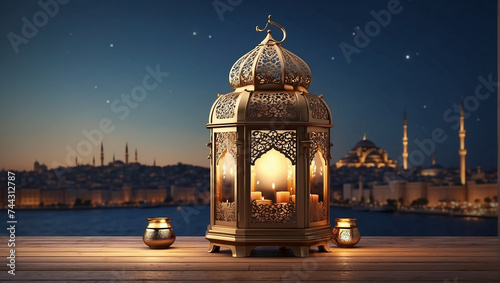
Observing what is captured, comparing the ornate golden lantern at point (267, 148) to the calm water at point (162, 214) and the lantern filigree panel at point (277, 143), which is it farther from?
the calm water at point (162, 214)

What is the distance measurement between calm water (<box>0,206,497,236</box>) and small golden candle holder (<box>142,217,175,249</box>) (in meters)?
4.52

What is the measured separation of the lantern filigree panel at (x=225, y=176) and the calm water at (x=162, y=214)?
15.4 ft

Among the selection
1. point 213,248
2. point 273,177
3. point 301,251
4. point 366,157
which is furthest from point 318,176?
point 366,157

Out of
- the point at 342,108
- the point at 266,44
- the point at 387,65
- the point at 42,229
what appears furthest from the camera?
the point at 42,229

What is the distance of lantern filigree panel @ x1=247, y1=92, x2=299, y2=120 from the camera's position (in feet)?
16.1

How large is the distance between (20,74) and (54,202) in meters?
5.93

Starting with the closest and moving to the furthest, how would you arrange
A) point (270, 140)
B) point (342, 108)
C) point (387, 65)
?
point (270, 140) → point (342, 108) → point (387, 65)

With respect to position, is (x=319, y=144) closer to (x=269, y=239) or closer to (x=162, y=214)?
(x=269, y=239)

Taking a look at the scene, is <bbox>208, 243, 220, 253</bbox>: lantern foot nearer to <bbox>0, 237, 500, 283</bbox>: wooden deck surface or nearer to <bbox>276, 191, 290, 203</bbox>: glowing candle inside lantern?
<bbox>0, 237, 500, 283</bbox>: wooden deck surface

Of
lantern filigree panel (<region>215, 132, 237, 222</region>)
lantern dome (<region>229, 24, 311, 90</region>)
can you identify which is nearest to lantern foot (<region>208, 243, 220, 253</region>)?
lantern filigree panel (<region>215, 132, 237, 222</region>)

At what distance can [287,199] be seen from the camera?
545 centimetres

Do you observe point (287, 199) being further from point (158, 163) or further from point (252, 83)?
point (158, 163)

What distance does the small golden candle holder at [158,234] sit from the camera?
5.31m

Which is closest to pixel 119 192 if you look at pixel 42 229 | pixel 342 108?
pixel 42 229
